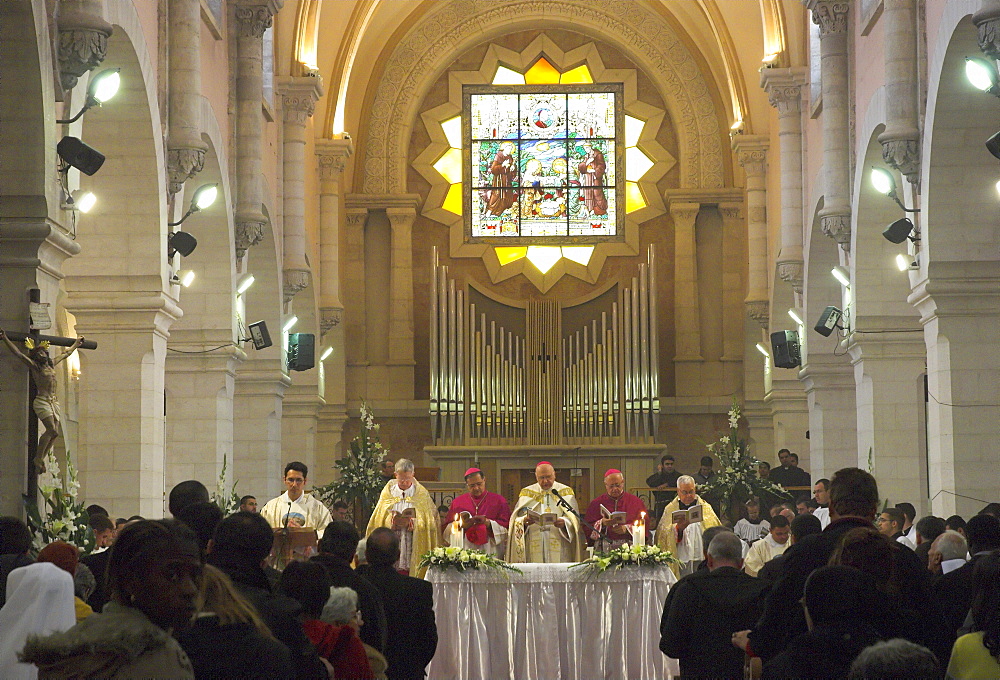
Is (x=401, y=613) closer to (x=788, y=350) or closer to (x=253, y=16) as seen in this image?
(x=253, y=16)

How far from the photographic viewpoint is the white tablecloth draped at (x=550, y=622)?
10258 mm

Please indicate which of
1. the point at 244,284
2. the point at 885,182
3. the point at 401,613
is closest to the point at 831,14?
the point at 885,182

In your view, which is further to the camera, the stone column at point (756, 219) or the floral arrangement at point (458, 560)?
the stone column at point (756, 219)

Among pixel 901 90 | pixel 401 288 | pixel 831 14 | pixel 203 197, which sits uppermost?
pixel 831 14

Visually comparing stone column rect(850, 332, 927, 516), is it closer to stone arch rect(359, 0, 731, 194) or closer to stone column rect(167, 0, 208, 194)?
stone column rect(167, 0, 208, 194)


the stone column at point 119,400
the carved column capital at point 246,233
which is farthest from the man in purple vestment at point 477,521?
the carved column capital at point 246,233

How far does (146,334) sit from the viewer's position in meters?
12.5

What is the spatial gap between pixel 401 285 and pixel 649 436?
5.04 m

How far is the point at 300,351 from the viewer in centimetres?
1897

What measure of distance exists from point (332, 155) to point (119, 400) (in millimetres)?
10565

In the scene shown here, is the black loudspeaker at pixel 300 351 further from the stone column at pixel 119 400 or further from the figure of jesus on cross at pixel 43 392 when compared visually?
the figure of jesus on cross at pixel 43 392

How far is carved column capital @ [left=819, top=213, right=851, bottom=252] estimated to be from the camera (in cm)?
1573

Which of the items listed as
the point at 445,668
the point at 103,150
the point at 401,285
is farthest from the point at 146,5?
the point at 401,285

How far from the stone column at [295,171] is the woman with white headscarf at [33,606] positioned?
539 inches
